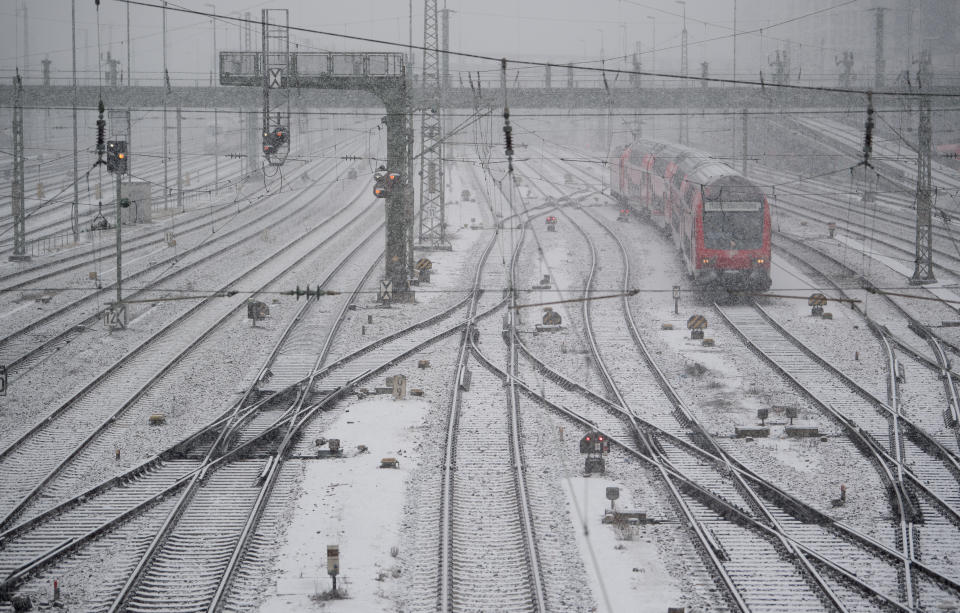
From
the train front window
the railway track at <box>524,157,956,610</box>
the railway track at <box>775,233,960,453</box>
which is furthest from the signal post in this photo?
the railway track at <box>524,157,956,610</box>

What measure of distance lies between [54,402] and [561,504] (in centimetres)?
1014

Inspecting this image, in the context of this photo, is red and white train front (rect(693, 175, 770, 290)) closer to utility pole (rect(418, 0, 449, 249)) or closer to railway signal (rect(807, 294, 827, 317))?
railway signal (rect(807, 294, 827, 317))

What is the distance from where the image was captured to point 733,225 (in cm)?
2708

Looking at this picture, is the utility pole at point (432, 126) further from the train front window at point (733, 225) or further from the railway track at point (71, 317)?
the train front window at point (733, 225)

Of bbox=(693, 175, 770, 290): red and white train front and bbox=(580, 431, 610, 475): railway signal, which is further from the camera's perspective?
bbox=(693, 175, 770, 290): red and white train front

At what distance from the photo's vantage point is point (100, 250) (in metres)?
36.4

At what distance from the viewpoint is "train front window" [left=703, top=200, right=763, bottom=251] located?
2697 centimetres

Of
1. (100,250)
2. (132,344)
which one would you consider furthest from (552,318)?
(100,250)

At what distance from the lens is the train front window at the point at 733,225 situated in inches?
1062

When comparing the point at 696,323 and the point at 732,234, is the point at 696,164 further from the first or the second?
the point at 696,323

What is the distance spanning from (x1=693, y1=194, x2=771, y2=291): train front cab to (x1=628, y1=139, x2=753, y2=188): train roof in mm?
629

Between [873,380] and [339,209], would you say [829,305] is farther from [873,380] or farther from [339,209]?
[339,209]

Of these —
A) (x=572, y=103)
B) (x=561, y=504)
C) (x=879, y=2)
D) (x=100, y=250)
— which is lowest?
(x=561, y=504)

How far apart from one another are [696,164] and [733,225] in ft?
15.3
